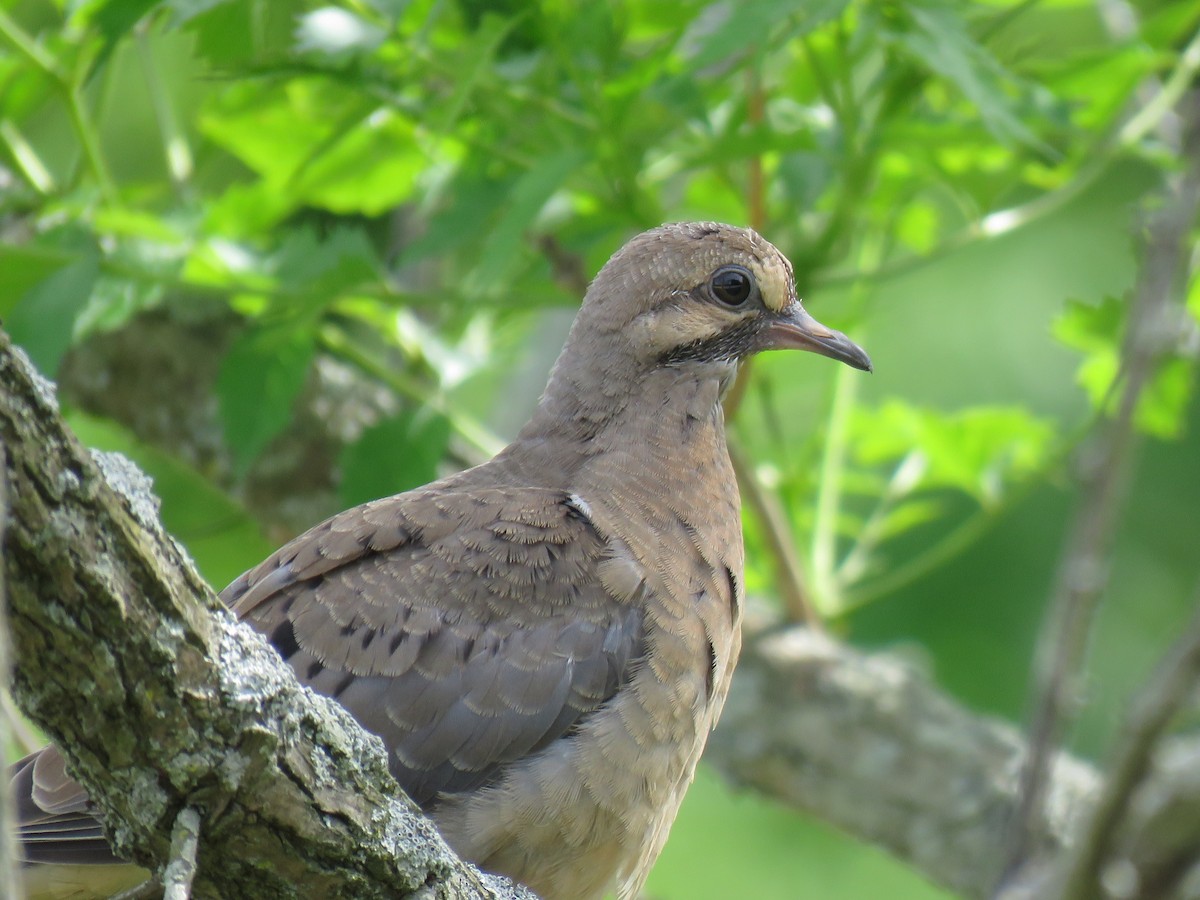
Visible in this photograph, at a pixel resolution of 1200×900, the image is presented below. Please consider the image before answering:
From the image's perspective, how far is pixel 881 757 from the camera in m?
4.71

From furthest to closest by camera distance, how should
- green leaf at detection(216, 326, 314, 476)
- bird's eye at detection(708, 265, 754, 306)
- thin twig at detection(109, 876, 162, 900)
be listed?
green leaf at detection(216, 326, 314, 476), bird's eye at detection(708, 265, 754, 306), thin twig at detection(109, 876, 162, 900)

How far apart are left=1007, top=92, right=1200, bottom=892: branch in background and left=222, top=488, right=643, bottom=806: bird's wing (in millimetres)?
863

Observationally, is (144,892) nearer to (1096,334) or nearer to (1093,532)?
(1093,532)

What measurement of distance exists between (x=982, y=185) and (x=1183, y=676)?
6.39ft

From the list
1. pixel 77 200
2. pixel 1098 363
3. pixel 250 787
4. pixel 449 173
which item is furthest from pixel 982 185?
pixel 250 787

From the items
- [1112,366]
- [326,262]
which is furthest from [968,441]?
[326,262]

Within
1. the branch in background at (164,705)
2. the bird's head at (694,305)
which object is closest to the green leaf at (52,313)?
the bird's head at (694,305)

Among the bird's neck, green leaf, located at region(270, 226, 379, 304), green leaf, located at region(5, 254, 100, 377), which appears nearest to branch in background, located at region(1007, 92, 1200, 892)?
the bird's neck

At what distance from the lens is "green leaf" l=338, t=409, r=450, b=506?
407 centimetres

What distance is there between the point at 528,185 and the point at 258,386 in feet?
3.46

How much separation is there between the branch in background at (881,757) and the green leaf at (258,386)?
75.1 inches

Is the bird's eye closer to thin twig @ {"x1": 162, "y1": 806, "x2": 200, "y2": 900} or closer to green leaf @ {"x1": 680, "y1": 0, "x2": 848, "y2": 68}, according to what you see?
green leaf @ {"x1": 680, "y1": 0, "x2": 848, "y2": 68}

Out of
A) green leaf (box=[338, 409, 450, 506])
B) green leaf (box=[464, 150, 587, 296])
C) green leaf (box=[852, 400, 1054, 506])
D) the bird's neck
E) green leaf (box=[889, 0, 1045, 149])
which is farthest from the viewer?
green leaf (box=[852, 400, 1054, 506])

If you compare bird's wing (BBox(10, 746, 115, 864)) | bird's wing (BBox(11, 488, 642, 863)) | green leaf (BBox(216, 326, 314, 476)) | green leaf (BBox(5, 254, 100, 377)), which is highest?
green leaf (BBox(216, 326, 314, 476))
